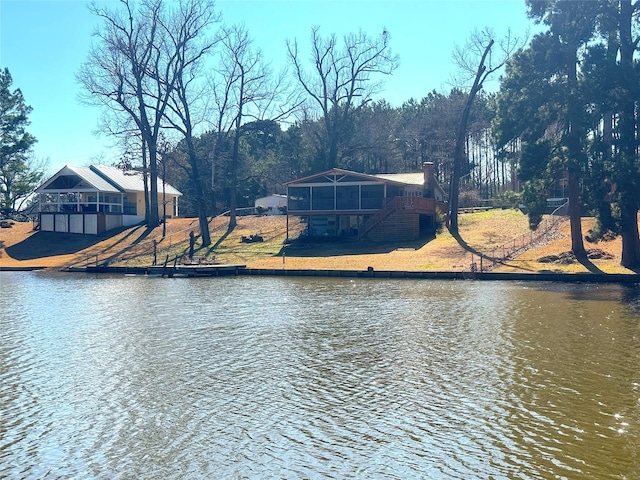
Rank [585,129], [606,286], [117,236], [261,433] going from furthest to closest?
[117,236] → [585,129] → [606,286] → [261,433]

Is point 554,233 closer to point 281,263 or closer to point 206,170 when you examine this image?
point 281,263

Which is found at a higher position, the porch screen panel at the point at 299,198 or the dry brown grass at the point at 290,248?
the porch screen panel at the point at 299,198

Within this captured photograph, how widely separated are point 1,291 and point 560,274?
28.1 metres

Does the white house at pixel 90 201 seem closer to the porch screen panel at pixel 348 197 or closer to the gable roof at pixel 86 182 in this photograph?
the gable roof at pixel 86 182

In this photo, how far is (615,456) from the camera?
10211mm

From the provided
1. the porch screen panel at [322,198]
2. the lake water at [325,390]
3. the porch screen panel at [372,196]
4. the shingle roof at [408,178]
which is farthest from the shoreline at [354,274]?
the shingle roof at [408,178]

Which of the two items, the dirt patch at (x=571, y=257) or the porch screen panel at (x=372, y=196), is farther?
the porch screen panel at (x=372, y=196)

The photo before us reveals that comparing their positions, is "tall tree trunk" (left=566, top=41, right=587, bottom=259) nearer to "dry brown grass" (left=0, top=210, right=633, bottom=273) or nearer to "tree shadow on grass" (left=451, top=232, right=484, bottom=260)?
"dry brown grass" (left=0, top=210, right=633, bottom=273)

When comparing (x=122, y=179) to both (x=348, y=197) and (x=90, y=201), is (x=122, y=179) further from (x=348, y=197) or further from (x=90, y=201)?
(x=348, y=197)

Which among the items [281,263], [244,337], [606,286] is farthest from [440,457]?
[281,263]

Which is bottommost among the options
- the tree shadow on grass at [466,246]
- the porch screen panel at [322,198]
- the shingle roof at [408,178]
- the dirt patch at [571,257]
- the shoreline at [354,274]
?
the shoreline at [354,274]

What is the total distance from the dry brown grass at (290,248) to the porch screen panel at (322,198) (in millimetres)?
3323

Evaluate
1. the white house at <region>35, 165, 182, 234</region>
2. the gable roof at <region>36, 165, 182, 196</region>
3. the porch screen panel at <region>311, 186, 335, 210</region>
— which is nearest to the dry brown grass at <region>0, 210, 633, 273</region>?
the white house at <region>35, 165, 182, 234</region>

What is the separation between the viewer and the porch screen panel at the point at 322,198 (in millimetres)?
50344
